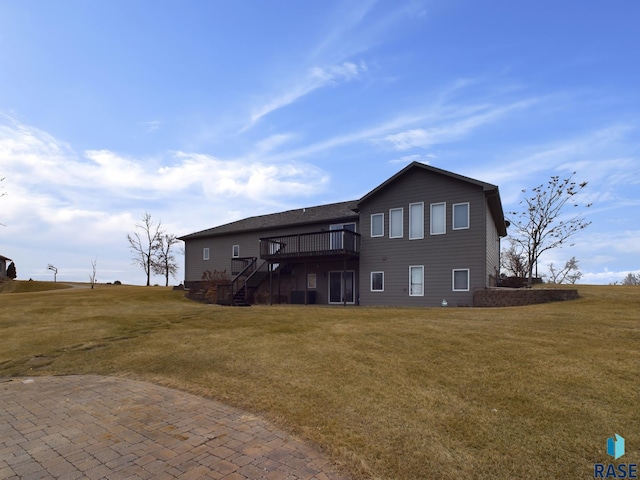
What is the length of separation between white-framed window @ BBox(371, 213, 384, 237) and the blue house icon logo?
1670cm

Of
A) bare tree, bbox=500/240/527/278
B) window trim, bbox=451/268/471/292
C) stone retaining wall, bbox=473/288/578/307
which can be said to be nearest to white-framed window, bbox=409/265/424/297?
window trim, bbox=451/268/471/292

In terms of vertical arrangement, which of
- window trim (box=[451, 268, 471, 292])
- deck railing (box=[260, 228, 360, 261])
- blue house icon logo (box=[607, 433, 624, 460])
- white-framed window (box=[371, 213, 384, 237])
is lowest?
blue house icon logo (box=[607, 433, 624, 460])

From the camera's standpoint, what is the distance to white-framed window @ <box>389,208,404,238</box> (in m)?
20.0

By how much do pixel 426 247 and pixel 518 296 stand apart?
188 inches

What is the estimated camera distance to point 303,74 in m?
16.2

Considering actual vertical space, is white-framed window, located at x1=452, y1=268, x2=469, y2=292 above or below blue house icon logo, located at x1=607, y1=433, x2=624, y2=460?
above

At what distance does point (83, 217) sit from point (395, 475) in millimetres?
28326

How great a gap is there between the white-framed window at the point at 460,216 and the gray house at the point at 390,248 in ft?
Result: 0.16

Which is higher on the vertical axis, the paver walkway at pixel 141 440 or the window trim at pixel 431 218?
the window trim at pixel 431 218

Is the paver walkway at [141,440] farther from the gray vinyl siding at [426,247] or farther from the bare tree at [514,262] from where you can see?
the bare tree at [514,262]

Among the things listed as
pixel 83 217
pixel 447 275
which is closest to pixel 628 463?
pixel 447 275

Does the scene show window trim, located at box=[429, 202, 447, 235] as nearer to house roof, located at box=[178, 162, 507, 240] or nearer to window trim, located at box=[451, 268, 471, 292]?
house roof, located at box=[178, 162, 507, 240]

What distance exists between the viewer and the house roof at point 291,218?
24.0 m

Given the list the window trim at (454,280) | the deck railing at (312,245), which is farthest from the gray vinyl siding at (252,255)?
the window trim at (454,280)
